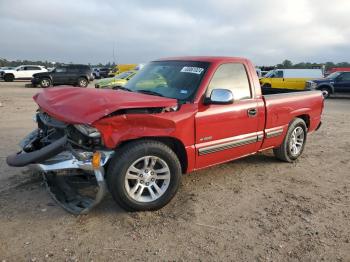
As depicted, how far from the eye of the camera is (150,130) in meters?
4.09

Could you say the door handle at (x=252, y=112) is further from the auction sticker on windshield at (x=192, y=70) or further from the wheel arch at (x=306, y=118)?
the wheel arch at (x=306, y=118)

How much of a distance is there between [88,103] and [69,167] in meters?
0.71

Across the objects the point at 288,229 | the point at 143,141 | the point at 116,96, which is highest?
the point at 116,96

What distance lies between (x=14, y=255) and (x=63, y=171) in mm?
1010

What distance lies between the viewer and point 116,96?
4215 mm

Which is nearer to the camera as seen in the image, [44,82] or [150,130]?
[150,130]

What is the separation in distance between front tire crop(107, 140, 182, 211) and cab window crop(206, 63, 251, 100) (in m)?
1.22

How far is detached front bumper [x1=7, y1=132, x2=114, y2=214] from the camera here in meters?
3.88

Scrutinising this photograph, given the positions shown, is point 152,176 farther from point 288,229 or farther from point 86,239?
point 288,229

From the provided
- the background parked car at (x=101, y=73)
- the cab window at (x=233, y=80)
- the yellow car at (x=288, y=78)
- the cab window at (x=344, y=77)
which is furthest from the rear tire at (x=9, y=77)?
the cab window at (x=233, y=80)

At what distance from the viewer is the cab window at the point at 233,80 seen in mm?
4961

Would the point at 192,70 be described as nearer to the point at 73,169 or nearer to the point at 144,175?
the point at 144,175

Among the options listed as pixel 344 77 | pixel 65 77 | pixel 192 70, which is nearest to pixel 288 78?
pixel 344 77

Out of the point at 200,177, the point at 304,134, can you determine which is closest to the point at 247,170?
the point at 200,177
